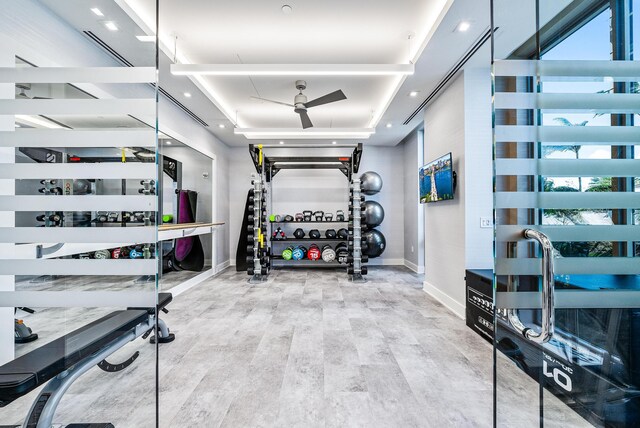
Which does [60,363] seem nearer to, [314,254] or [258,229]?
[258,229]

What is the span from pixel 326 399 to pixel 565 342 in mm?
1485

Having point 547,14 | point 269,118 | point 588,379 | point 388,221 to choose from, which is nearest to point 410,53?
point 547,14

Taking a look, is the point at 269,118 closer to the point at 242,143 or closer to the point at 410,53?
the point at 242,143

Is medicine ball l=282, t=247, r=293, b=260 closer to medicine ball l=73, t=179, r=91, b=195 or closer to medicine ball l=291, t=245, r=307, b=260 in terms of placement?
medicine ball l=291, t=245, r=307, b=260

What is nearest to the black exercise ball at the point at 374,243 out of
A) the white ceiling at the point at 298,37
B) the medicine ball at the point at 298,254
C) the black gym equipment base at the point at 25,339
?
the medicine ball at the point at 298,254

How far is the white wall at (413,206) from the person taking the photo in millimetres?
5820

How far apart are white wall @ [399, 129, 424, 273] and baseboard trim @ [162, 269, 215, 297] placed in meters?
4.44

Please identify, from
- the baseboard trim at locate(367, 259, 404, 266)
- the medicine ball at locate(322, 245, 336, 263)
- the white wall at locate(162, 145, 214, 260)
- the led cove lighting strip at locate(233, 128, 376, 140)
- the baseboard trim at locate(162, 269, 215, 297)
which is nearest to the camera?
the baseboard trim at locate(162, 269, 215, 297)

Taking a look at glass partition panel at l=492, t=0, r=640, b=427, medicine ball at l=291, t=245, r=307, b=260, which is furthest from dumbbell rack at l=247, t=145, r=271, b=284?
glass partition panel at l=492, t=0, r=640, b=427

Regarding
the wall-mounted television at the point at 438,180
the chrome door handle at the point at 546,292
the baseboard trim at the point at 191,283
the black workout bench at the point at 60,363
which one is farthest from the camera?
the baseboard trim at the point at 191,283

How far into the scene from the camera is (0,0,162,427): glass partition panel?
111cm

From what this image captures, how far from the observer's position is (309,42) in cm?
317

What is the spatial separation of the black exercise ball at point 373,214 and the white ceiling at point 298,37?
2.38 meters

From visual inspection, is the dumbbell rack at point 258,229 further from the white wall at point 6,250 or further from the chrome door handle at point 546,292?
the chrome door handle at point 546,292
